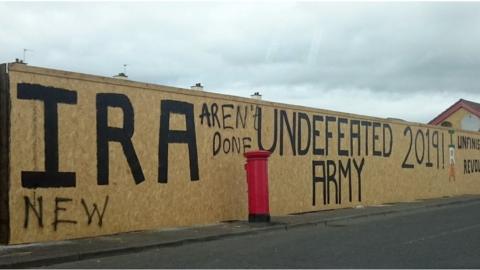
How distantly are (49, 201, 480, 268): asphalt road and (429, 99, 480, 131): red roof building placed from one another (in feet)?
102

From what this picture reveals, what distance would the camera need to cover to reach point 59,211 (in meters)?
12.0

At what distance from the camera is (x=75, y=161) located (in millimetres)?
12375

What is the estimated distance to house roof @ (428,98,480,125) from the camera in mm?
44375

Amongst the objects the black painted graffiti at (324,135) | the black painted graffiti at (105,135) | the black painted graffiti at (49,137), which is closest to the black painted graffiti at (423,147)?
the black painted graffiti at (324,135)

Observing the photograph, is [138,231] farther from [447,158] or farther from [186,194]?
[447,158]

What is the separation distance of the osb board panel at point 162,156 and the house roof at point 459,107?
2498 cm

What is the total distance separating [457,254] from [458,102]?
3709 centimetres

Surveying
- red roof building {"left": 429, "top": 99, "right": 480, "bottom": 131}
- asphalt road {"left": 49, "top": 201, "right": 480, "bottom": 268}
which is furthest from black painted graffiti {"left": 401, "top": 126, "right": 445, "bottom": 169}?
red roof building {"left": 429, "top": 99, "right": 480, "bottom": 131}

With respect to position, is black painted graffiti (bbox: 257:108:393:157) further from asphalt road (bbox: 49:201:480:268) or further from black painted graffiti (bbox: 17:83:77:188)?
black painted graffiti (bbox: 17:83:77:188)

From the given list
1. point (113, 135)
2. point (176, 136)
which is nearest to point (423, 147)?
point (176, 136)

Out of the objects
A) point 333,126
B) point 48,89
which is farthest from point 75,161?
point 333,126

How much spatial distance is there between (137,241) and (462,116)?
37963 millimetres

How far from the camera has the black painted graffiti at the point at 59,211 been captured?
11523 millimetres

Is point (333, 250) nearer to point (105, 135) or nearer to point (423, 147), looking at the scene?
point (105, 135)
